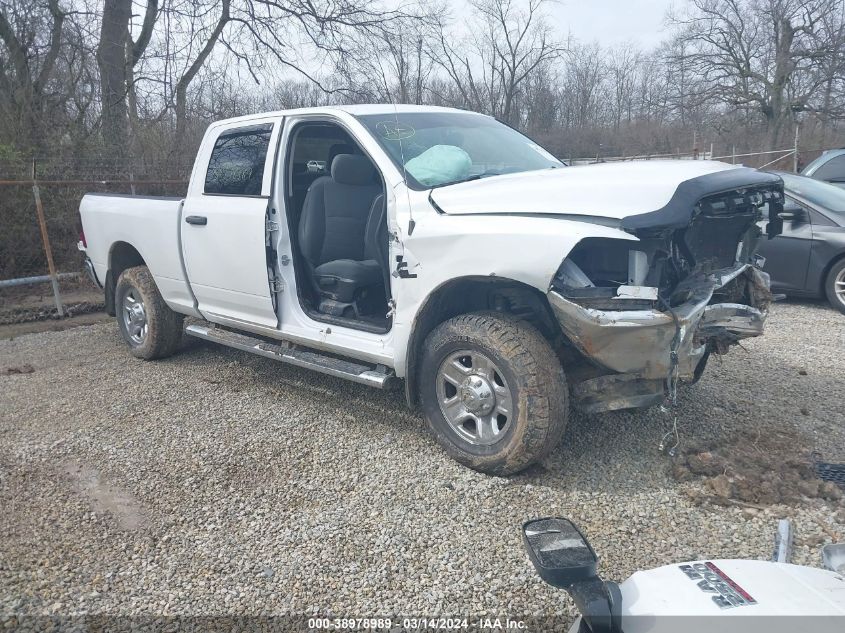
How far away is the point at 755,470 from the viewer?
3447mm

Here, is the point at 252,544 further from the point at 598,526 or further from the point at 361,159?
the point at 361,159

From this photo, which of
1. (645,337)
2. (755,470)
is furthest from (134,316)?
(755,470)

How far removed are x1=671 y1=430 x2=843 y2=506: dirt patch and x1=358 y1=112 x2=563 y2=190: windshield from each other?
6.81ft

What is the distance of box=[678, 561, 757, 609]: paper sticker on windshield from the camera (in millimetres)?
1500

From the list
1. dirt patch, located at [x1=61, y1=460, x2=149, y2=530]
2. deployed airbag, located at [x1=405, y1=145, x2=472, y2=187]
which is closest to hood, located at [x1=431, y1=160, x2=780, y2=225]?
deployed airbag, located at [x1=405, y1=145, x2=472, y2=187]

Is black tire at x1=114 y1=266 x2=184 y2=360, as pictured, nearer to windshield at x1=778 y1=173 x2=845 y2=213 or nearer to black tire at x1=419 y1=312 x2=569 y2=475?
black tire at x1=419 y1=312 x2=569 y2=475

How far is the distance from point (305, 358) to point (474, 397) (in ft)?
4.69

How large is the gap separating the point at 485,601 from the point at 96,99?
1215 cm

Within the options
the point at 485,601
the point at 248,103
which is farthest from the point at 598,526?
the point at 248,103

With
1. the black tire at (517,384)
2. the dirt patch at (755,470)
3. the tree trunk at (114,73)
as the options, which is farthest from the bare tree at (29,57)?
the dirt patch at (755,470)

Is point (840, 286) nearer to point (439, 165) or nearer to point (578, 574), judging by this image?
point (439, 165)

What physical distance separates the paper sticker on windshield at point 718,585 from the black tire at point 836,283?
6.50m

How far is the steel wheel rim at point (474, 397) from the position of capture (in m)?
3.44

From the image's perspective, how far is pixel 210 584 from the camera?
9.02 ft
